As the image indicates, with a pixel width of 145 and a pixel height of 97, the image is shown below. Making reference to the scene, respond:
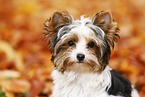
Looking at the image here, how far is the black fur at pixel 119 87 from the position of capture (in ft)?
13.8

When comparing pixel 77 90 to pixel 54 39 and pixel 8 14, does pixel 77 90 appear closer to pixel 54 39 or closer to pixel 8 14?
pixel 54 39

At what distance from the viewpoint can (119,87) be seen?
4312 mm

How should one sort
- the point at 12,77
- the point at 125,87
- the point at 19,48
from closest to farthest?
the point at 125,87 < the point at 12,77 < the point at 19,48

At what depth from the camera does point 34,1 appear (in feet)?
36.9

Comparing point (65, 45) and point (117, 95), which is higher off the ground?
point (65, 45)

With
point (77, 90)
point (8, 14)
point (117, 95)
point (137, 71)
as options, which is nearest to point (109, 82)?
point (117, 95)

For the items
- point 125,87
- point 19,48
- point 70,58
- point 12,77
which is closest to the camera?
point 70,58

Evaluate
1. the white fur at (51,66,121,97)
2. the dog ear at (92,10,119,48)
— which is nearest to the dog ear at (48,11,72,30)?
the dog ear at (92,10,119,48)

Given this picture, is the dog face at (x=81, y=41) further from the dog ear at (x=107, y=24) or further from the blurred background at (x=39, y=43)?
the blurred background at (x=39, y=43)

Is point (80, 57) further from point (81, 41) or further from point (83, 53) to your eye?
point (81, 41)

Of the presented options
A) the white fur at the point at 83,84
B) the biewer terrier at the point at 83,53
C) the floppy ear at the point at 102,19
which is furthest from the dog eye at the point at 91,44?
the white fur at the point at 83,84

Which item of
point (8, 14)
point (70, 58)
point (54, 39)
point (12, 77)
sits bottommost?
point (12, 77)

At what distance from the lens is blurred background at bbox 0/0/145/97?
590cm

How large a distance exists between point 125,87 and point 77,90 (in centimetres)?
92
